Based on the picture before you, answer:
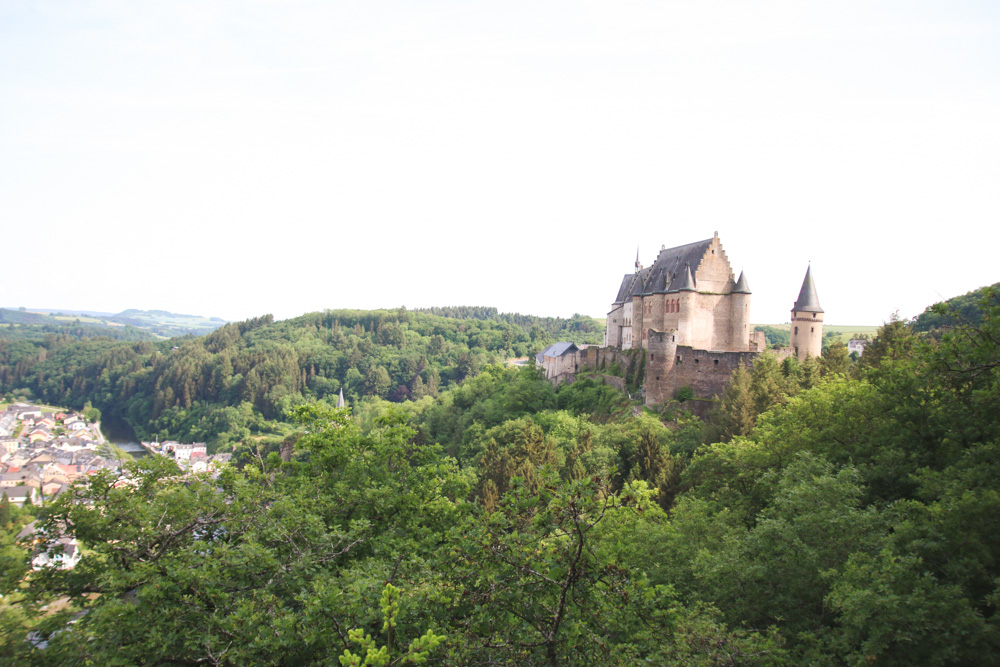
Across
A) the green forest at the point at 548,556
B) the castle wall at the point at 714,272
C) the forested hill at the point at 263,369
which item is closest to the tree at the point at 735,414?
the green forest at the point at 548,556

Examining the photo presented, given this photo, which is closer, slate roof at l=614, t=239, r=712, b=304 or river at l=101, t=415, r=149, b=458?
slate roof at l=614, t=239, r=712, b=304

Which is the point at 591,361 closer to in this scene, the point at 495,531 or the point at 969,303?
the point at 969,303

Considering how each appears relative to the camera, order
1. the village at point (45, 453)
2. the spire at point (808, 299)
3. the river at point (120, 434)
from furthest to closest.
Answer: the river at point (120, 434)
the village at point (45, 453)
the spire at point (808, 299)

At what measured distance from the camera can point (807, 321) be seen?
1499 inches

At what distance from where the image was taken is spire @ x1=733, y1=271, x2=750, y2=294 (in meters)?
41.2

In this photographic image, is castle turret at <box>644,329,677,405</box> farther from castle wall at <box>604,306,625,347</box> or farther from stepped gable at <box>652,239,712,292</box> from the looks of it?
castle wall at <box>604,306,625,347</box>

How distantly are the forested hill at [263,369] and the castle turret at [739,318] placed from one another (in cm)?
9519

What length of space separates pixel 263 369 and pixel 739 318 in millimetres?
123666

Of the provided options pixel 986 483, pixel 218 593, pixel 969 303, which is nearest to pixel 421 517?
pixel 218 593

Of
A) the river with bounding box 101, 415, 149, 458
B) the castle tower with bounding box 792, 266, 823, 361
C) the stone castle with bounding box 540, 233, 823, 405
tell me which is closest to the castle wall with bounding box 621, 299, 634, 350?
the stone castle with bounding box 540, 233, 823, 405

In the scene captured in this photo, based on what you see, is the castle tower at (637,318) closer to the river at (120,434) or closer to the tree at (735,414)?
the tree at (735,414)

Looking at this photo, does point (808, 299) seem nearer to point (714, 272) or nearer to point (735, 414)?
point (714, 272)

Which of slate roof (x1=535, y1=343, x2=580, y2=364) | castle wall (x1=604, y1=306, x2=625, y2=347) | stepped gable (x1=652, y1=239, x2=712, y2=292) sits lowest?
slate roof (x1=535, y1=343, x2=580, y2=364)

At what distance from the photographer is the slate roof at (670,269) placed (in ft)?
137
